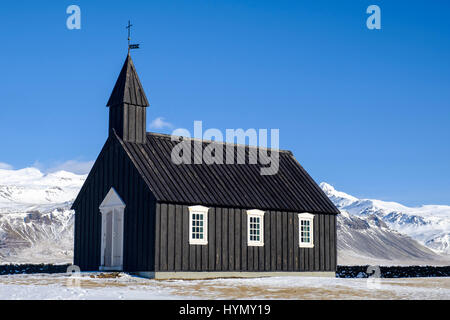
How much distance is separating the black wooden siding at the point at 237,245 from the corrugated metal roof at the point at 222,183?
49 cm

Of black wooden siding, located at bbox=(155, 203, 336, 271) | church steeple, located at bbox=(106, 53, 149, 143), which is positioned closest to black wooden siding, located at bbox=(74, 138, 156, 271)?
black wooden siding, located at bbox=(155, 203, 336, 271)

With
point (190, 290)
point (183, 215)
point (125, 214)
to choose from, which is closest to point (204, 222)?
point (183, 215)

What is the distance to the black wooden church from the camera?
30.6 meters

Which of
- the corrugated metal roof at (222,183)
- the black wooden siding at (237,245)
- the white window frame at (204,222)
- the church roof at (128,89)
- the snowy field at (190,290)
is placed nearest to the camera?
the snowy field at (190,290)

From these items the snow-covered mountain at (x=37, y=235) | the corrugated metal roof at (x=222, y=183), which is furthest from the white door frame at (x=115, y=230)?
the snow-covered mountain at (x=37, y=235)

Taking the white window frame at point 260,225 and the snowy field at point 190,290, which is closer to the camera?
the snowy field at point 190,290

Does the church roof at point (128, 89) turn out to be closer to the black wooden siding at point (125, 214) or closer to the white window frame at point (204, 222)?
the black wooden siding at point (125, 214)

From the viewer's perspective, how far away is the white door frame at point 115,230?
32031mm

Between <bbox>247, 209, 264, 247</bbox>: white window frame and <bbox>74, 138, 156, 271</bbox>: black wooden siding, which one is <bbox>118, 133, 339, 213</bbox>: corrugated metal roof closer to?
<bbox>247, 209, 264, 247</bbox>: white window frame

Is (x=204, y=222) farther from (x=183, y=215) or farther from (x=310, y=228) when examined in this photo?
(x=310, y=228)

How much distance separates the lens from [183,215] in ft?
102

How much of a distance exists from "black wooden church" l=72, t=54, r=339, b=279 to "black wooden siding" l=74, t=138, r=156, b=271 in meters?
0.04

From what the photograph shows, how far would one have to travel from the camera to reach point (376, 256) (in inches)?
6836
